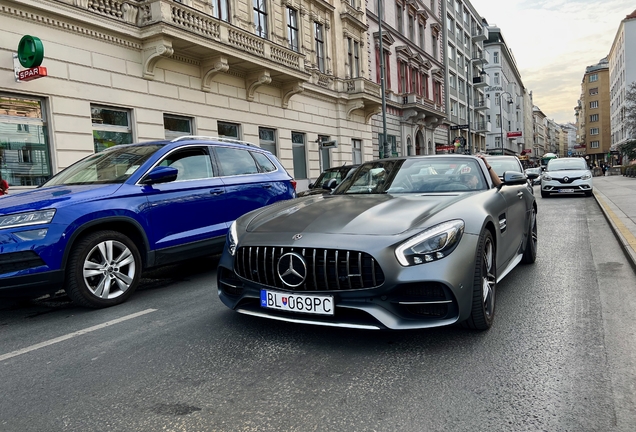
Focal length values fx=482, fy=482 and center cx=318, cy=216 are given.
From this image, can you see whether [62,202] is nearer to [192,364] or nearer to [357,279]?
[192,364]

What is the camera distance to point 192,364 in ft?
10.2

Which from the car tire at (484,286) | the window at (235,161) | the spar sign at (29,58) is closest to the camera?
the car tire at (484,286)

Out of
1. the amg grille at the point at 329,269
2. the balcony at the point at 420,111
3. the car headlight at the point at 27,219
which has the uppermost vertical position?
the balcony at the point at 420,111

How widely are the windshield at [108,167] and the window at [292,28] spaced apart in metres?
16.1

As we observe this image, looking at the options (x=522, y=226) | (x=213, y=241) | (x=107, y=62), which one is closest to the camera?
(x=522, y=226)

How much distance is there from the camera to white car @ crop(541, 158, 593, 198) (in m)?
17.5

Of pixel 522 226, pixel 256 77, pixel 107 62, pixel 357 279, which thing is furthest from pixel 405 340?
pixel 256 77

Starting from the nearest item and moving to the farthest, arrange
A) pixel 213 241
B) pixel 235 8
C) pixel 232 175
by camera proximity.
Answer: pixel 213 241 < pixel 232 175 < pixel 235 8

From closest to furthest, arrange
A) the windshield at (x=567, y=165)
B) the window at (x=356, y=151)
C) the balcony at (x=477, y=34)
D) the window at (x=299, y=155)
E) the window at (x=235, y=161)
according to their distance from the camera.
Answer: the window at (x=235, y=161)
the windshield at (x=567, y=165)
the window at (x=299, y=155)
the window at (x=356, y=151)
the balcony at (x=477, y=34)

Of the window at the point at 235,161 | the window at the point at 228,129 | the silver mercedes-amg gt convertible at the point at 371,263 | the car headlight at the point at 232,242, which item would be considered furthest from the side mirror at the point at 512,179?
the window at the point at 228,129

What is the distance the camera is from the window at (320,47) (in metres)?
23.0

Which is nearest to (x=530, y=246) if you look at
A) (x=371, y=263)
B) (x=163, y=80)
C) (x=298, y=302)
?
(x=371, y=263)

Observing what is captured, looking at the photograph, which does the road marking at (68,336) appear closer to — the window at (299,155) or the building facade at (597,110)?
the window at (299,155)

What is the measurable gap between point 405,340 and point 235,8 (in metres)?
16.3
